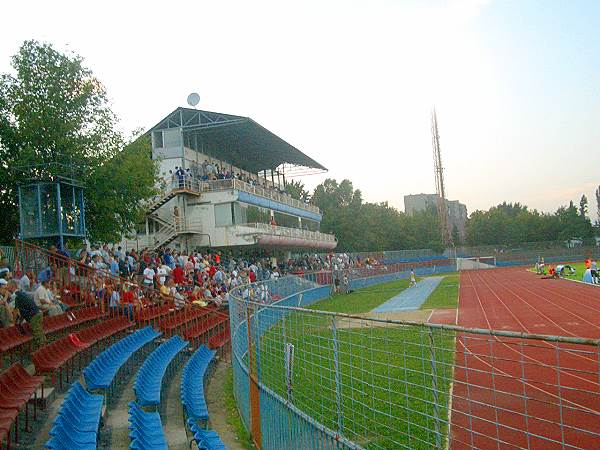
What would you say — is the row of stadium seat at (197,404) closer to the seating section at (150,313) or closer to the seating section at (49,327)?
the seating section at (150,313)

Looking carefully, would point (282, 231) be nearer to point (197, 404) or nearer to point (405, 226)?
point (197, 404)

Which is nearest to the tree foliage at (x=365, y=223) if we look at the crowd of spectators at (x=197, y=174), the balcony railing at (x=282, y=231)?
the balcony railing at (x=282, y=231)

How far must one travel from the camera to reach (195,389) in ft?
33.4

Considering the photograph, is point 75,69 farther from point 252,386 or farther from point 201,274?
point 252,386

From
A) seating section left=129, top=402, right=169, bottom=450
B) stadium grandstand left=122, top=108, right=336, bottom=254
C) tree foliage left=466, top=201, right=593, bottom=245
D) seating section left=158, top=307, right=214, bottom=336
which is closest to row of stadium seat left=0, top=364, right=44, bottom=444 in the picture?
seating section left=129, top=402, right=169, bottom=450

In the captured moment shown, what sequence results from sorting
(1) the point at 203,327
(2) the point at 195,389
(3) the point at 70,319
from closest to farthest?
(2) the point at 195,389 < (3) the point at 70,319 < (1) the point at 203,327

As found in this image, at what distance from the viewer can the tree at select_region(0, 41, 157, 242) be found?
23453mm

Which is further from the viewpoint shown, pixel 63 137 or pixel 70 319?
pixel 63 137

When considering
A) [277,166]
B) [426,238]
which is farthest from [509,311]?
[426,238]

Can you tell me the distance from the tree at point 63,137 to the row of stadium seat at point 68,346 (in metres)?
10.4

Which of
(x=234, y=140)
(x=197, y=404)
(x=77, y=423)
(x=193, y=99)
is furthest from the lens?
(x=234, y=140)

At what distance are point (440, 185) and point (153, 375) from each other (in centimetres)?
9024

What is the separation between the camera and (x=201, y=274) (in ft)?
77.7

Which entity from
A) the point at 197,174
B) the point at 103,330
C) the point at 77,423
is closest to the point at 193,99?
the point at 197,174
